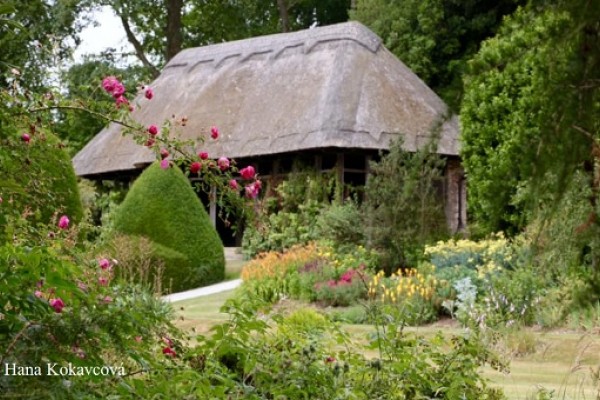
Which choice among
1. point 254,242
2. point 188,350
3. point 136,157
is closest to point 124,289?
point 188,350

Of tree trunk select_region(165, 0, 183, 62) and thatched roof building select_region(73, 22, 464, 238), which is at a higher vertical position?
tree trunk select_region(165, 0, 183, 62)

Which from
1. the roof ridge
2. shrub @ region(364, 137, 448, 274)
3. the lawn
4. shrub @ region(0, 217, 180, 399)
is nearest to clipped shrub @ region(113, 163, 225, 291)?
shrub @ region(364, 137, 448, 274)

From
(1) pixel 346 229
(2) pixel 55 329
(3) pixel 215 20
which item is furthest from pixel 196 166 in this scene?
(3) pixel 215 20

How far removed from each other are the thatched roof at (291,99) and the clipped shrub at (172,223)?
367 cm

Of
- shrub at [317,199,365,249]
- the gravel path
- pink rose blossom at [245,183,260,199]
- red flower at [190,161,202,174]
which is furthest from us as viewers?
shrub at [317,199,365,249]

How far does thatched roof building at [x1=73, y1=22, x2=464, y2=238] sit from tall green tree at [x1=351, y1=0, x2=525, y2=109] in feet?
5.08

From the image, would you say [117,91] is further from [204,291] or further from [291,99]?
[291,99]

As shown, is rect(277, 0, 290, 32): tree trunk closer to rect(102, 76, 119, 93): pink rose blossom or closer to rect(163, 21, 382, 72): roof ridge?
rect(163, 21, 382, 72): roof ridge

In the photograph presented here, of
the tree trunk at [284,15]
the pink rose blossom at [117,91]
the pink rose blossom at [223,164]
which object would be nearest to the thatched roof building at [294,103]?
the tree trunk at [284,15]

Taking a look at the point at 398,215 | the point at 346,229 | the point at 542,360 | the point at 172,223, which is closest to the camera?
the point at 542,360

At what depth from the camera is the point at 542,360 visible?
27.5 feet

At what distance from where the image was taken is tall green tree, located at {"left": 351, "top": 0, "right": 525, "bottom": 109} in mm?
22938

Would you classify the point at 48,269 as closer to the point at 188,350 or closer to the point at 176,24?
the point at 188,350

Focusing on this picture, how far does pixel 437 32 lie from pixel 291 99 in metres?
4.45
